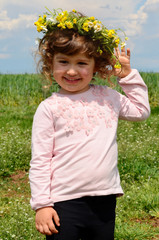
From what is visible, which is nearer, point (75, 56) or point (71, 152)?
point (71, 152)

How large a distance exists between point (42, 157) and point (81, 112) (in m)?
0.44

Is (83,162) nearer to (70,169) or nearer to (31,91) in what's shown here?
(70,169)

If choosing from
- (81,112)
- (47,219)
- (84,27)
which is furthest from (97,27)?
(47,219)

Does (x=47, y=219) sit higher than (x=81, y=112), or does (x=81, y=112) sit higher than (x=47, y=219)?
(x=81, y=112)

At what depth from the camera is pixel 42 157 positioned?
2.60 metres

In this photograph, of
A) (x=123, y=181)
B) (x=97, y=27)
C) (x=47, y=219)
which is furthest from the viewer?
(x=123, y=181)

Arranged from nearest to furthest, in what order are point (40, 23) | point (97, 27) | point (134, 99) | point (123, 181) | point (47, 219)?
point (47, 219) → point (97, 27) → point (40, 23) → point (134, 99) → point (123, 181)

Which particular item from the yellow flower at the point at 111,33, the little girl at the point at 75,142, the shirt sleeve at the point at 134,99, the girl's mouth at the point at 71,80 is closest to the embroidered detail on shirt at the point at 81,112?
the little girl at the point at 75,142

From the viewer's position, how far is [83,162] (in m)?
2.56

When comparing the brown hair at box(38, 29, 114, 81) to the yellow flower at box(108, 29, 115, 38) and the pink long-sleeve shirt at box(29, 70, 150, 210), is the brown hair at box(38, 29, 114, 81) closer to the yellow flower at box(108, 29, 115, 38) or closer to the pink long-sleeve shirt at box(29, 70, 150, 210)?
the yellow flower at box(108, 29, 115, 38)

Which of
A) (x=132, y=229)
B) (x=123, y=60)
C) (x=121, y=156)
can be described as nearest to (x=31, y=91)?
(x=121, y=156)

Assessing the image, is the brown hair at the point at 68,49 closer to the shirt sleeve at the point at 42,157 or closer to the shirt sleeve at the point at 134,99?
the shirt sleeve at the point at 134,99

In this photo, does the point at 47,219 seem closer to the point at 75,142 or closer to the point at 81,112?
the point at 75,142

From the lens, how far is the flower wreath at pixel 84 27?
275cm
